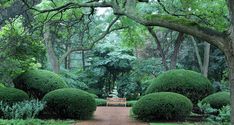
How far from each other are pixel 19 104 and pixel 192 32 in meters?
9.23

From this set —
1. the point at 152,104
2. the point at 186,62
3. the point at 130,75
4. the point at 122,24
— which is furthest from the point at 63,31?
the point at 152,104

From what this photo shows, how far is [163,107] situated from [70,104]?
141 inches

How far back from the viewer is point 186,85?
1638cm

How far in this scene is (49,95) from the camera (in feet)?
48.8

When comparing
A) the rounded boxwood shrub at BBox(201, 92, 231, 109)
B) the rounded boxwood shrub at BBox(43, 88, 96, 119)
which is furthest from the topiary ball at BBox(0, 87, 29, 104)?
the rounded boxwood shrub at BBox(201, 92, 231, 109)

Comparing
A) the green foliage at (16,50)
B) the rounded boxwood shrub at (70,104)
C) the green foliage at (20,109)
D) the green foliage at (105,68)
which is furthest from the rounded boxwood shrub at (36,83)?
the green foliage at (105,68)

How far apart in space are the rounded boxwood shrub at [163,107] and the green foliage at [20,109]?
3.87 metres

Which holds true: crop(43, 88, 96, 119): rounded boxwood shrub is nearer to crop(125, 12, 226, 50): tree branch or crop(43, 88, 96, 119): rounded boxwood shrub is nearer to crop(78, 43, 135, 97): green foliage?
crop(125, 12, 226, 50): tree branch

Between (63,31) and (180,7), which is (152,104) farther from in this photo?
(63,31)

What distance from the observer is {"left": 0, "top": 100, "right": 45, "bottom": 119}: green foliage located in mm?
13508

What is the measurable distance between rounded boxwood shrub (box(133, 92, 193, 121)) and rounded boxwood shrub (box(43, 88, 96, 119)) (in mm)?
1979

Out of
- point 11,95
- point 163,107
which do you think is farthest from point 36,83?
point 163,107

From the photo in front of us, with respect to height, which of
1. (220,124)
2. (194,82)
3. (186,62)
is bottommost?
(220,124)

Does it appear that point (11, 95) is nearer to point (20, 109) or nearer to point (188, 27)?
point (20, 109)
